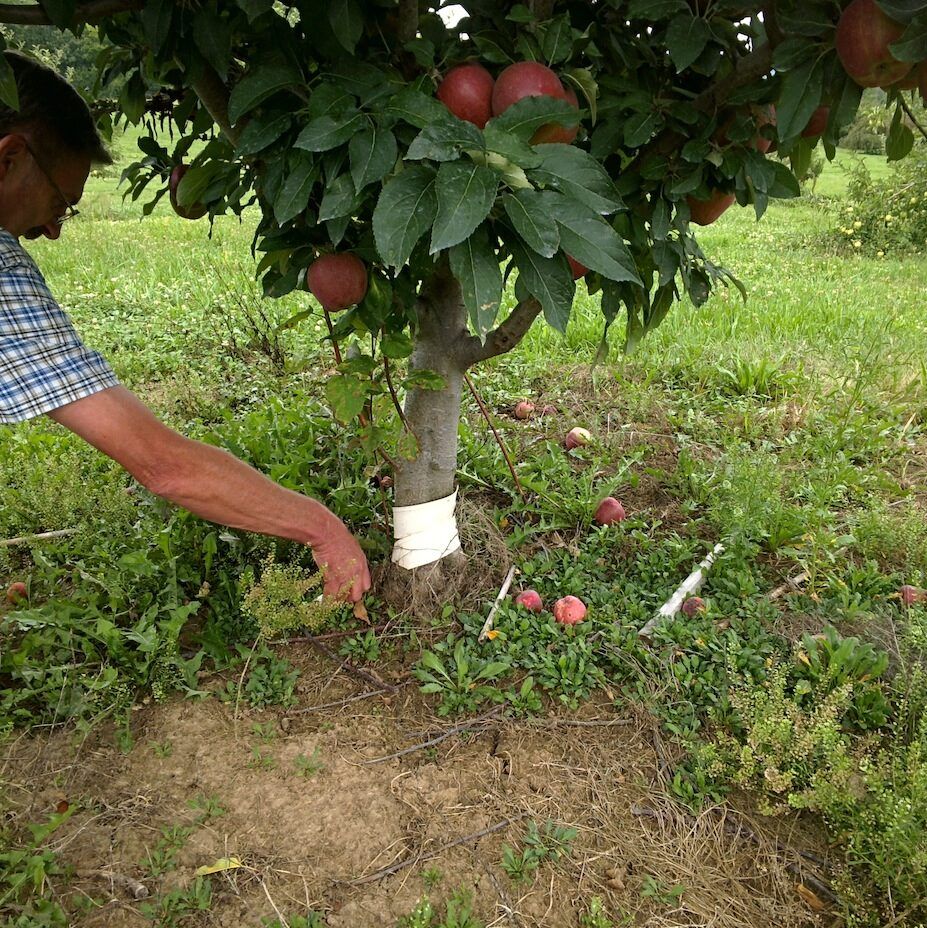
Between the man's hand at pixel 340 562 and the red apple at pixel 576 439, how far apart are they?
45.7 inches

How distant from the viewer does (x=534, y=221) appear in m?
0.97

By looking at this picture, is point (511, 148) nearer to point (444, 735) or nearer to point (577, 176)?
point (577, 176)

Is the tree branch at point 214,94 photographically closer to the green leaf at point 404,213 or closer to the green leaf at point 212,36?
the green leaf at point 212,36

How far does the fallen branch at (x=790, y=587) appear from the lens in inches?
82.4

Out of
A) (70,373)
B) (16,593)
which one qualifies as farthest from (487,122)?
(16,593)

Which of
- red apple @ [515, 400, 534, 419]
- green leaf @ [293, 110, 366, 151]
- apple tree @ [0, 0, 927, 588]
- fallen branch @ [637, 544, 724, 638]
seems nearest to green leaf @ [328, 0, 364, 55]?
apple tree @ [0, 0, 927, 588]

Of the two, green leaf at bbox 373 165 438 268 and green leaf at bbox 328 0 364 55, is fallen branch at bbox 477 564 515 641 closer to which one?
green leaf at bbox 373 165 438 268

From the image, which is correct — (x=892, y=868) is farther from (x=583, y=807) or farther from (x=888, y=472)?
(x=888, y=472)

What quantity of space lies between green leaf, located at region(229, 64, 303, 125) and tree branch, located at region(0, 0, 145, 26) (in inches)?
11.1

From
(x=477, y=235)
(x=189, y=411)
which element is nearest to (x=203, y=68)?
(x=477, y=235)

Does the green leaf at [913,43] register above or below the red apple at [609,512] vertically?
above

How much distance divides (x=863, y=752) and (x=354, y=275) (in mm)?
1391

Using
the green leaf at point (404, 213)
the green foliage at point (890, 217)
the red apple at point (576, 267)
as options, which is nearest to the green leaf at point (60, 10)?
the green leaf at point (404, 213)

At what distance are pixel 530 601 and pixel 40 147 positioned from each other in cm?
150
